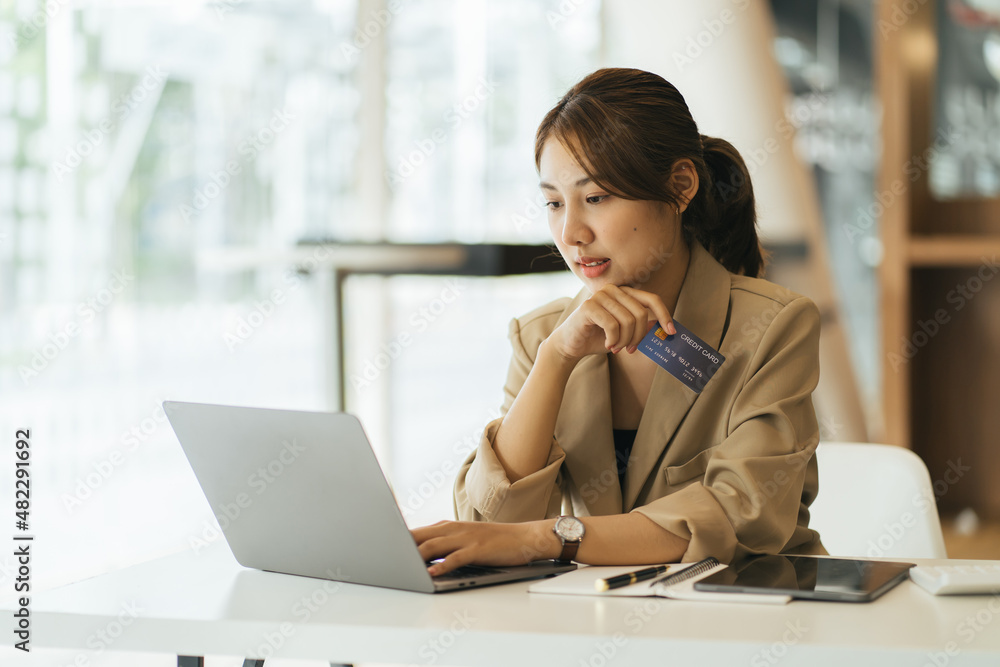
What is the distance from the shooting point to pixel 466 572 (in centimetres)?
102

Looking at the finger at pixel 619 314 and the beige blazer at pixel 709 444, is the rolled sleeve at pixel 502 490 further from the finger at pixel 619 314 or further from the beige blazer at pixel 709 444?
the finger at pixel 619 314

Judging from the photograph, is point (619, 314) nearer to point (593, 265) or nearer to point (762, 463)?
point (593, 265)

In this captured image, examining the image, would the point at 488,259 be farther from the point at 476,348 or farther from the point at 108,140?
the point at 476,348

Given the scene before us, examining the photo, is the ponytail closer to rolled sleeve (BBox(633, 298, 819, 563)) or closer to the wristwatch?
rolled sleeve (BBox(633, 298, 819, 563))

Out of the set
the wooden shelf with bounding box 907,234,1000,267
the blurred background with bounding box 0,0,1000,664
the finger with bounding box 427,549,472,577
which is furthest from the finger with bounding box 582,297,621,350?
the wooden shelf with bounding box 907,234,1000,267

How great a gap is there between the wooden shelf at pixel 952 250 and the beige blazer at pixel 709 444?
1.98 m

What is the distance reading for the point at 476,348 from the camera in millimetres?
4090

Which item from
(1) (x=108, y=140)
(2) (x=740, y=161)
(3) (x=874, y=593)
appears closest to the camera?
(3) (x=874, y=593)

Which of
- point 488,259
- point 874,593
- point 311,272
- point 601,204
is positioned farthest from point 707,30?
point 874,593

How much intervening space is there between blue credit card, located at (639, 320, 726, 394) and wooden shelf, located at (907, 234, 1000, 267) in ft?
7.27

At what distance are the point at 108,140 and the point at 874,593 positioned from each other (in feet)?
9.14

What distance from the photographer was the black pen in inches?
37.8

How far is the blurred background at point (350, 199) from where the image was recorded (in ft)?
9.57

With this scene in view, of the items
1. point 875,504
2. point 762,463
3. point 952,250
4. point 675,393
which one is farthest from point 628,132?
point 952,250
